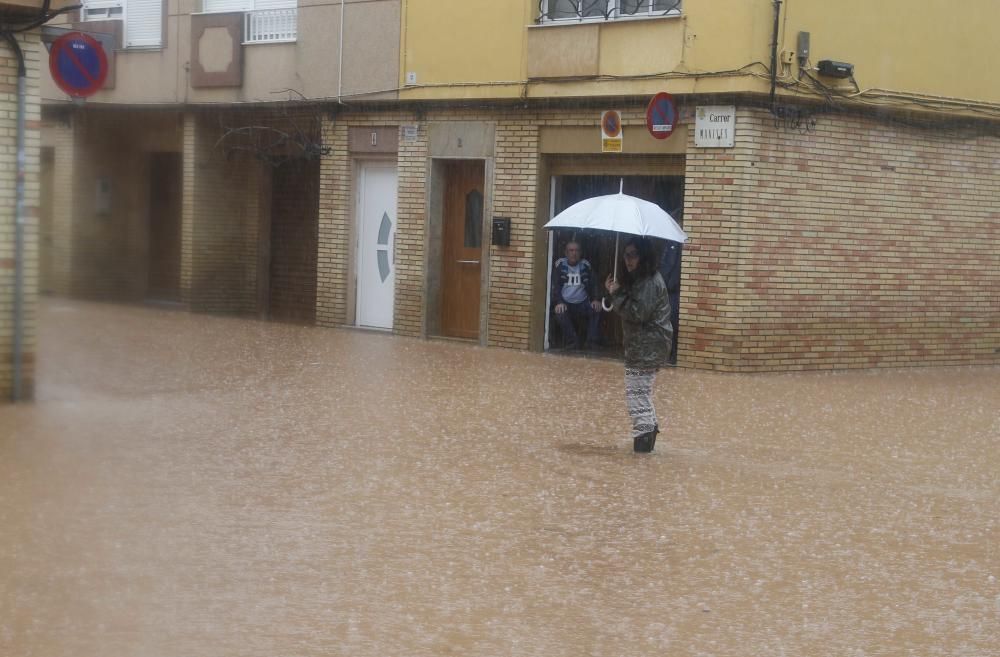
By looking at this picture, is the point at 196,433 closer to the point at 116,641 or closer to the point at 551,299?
the point at 116,641

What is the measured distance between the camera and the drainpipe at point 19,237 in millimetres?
11570

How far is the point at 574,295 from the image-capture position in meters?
17.4

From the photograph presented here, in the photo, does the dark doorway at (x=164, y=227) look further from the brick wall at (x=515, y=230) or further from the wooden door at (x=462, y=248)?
the brick wall at (x=515, y=230)

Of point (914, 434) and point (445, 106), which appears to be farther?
point (445, 106)

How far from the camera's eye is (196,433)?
10.3 m

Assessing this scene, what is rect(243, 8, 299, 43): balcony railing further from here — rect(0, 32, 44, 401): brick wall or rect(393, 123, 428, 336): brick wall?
rect(0, 32, 44, 401): brick wall

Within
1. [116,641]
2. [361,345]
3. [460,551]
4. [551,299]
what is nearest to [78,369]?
[361,345]

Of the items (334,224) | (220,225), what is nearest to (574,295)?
(334,224)

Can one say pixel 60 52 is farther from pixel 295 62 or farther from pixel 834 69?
pixel 295 62

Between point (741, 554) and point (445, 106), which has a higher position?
point (445, 106)

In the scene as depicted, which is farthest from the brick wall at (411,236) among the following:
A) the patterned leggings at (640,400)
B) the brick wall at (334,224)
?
the patterned leggings at (640,400)

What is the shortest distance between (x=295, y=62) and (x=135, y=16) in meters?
3.88

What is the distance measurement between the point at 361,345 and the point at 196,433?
7542 mm

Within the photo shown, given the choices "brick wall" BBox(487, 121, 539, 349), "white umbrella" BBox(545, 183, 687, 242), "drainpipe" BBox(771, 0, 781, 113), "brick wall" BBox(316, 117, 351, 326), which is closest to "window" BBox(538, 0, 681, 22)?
"drainpipe" BBox(771, 0, 781, 113)
